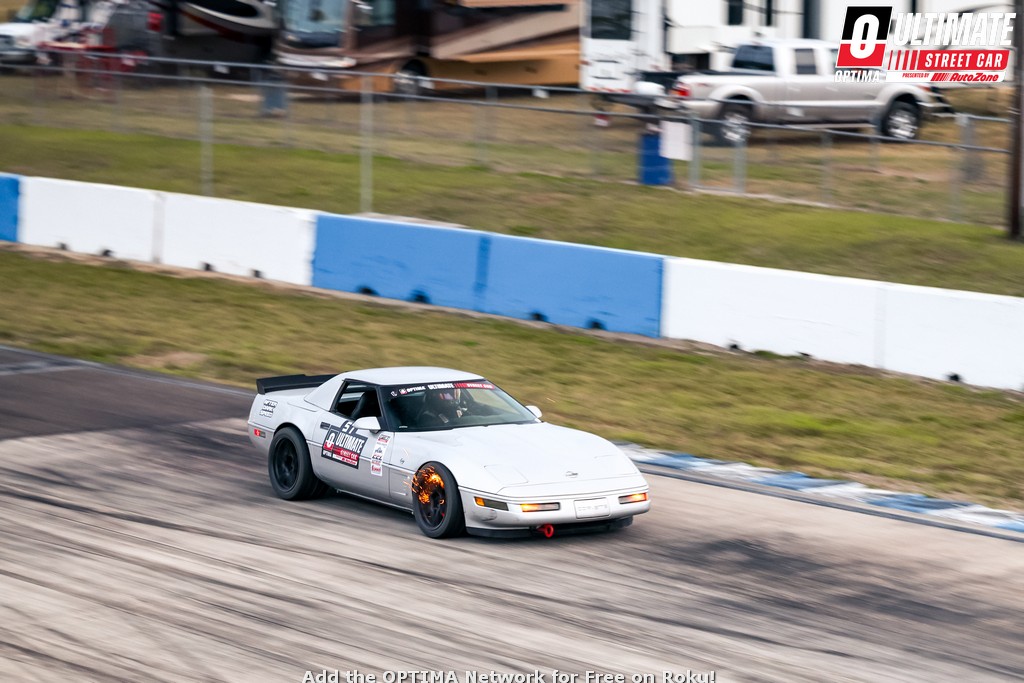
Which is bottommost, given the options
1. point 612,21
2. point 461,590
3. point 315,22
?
point 461,590

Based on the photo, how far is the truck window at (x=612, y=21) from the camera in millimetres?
30047

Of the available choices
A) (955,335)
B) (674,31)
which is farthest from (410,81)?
(955,335)

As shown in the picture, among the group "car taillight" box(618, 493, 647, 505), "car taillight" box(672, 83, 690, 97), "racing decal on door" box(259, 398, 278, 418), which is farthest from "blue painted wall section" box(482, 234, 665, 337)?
"car taillight" box(672, 83, 690, 97)

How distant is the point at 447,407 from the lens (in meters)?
9.45

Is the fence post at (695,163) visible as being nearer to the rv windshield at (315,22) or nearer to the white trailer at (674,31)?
the white trailer at (674,31)

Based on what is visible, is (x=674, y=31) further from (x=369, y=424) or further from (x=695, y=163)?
(x=369, y=424)

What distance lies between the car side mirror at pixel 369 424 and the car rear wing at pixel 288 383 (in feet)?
3.77

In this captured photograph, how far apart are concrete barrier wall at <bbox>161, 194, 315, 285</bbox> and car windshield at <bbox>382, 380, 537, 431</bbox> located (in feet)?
32.9

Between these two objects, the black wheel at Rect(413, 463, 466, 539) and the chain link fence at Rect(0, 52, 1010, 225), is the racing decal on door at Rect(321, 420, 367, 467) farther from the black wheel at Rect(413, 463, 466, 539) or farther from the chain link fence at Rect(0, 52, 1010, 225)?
the chain link fence at Rect(0, 52, 1010, 225)

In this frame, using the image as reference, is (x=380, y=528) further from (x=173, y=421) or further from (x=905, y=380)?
(x=905, y=380)

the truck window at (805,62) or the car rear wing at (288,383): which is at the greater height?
the truck window at (805,62)

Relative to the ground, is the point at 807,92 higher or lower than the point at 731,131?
higher
